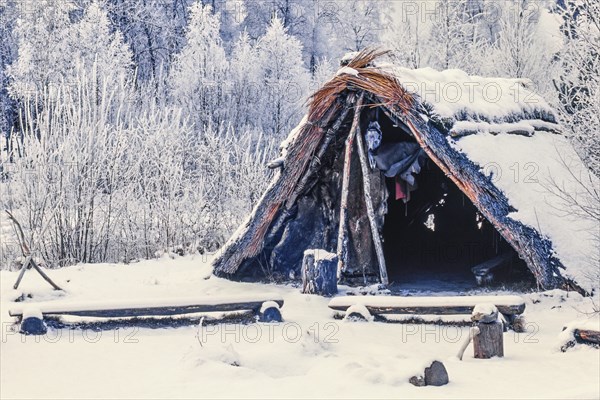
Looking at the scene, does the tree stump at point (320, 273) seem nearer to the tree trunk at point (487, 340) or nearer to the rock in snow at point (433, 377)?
the tree trunk at point (487, 340)

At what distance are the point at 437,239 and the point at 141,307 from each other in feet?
25.4

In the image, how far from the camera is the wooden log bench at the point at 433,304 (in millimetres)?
6902

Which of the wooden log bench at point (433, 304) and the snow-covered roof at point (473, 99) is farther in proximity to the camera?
the snow-covered roof at point (473, 99)

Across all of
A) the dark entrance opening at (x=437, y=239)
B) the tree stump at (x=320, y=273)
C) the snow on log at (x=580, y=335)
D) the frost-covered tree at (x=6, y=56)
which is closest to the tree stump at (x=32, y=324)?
the tree stump at (x=320, y=273)

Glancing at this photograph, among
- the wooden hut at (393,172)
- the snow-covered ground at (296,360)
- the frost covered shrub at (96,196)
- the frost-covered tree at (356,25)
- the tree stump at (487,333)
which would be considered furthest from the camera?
the frost-covered tree at (356,25)

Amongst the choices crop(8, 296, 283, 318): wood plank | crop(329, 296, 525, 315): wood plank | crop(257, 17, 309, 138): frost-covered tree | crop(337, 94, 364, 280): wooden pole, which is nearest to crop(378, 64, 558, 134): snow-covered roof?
crop(337, 94, 364, 280): wooden pole

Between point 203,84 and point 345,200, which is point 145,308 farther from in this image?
point 203,84

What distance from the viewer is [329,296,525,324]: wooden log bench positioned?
22.6ft

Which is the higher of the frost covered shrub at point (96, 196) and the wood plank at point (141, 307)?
the frost covered shrub at point (96, 196)

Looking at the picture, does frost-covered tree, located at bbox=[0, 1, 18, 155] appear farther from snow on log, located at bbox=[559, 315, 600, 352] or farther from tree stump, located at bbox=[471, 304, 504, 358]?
snow on log, located at bbox=[559, 315, 600, 352]

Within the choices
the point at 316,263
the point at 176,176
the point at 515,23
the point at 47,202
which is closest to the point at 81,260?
the point at 47,202

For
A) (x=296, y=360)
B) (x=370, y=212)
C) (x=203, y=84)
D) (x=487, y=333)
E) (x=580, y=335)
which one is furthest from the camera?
(x=203, y=84)

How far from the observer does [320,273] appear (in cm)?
860

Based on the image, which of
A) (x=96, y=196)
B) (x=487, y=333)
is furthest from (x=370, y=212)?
(x=96, y=196)
